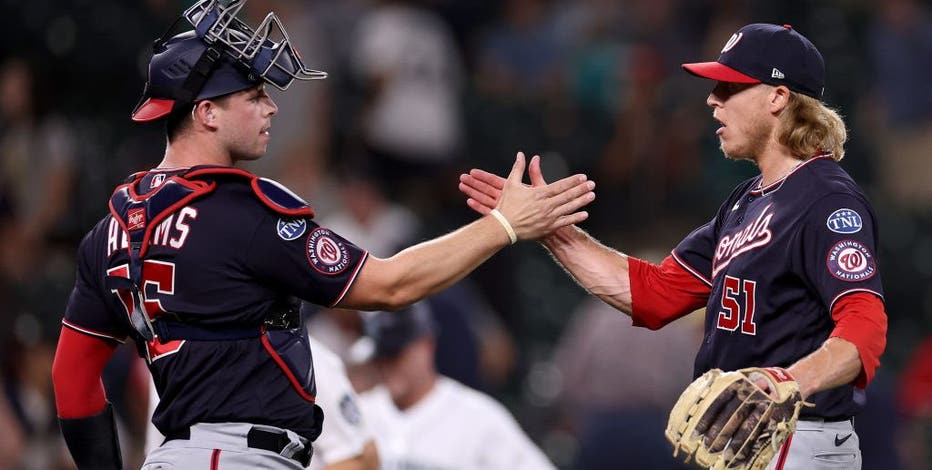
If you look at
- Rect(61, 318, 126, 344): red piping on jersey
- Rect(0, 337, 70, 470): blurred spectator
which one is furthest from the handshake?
Rect(0, 337, 70, 470): blurred spectator

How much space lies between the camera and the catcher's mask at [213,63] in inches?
169

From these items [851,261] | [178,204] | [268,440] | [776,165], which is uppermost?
[776,165]

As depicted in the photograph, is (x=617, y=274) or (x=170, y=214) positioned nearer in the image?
(x=170, y=214)

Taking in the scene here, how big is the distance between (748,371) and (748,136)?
926 mm

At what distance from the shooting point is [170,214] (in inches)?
165

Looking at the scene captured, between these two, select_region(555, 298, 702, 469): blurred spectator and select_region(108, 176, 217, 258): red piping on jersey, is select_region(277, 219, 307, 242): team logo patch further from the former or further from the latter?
select_region(555, 298, 702, 469): blurred spectator

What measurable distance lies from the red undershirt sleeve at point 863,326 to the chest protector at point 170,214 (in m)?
1.52

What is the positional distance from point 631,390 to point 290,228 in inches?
134

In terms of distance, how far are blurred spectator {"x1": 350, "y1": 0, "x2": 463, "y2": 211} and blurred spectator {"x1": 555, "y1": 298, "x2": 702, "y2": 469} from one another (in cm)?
319

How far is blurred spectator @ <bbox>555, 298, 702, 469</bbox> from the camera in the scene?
7172 millimetres

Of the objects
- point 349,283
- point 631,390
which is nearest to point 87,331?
point 349,283

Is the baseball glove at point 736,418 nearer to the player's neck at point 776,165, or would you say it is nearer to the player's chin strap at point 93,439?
the player's neck at point 776,165

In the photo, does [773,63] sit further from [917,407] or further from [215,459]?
[917,407]

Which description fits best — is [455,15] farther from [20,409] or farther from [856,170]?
[20,409]
